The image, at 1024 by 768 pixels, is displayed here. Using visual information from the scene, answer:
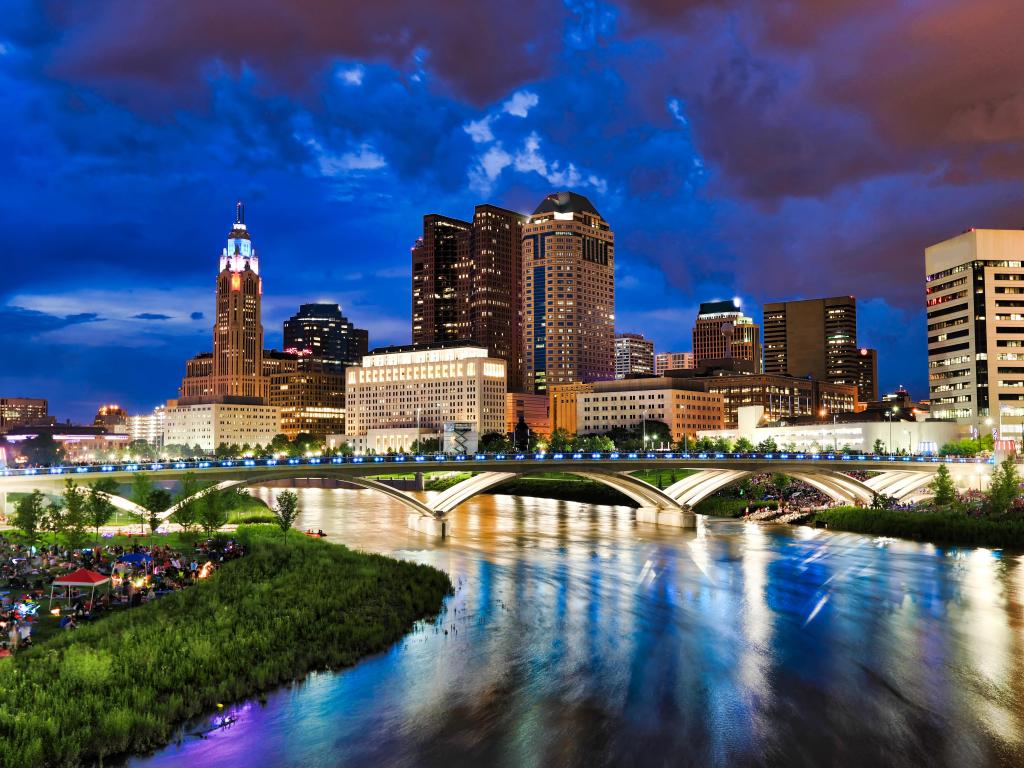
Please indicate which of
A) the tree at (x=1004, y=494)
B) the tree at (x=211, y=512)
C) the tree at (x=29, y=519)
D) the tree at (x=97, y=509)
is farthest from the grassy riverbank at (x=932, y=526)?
the tree at (x=29, y=519)

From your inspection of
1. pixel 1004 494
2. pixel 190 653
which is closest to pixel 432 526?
pixel 190 653

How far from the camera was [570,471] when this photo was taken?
94500 millimetres

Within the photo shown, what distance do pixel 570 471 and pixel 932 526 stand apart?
36664mm

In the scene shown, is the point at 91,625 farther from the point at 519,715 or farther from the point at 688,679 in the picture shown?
the point at 688,679

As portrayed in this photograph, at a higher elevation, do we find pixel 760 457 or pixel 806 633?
pixel 760 457

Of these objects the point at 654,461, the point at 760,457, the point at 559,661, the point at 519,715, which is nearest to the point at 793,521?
the point at 760,457

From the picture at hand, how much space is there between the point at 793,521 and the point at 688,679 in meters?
72.2

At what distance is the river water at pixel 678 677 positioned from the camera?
28.7 m

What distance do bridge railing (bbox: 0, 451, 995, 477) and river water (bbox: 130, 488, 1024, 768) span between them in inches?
889

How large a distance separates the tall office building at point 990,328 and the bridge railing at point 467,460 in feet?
156

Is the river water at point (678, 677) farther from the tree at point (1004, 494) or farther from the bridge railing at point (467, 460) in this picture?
the bridge railing at point (467, 460)

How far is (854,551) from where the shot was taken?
7675cm

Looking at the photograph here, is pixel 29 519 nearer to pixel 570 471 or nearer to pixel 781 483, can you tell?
pixel 570 471

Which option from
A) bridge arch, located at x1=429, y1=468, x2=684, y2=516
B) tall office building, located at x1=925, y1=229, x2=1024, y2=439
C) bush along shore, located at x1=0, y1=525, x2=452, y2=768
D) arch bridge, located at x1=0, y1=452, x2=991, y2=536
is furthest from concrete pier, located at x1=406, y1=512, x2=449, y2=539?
tall office building, located at x1=925, y1=229, x2=1024, y2=439
